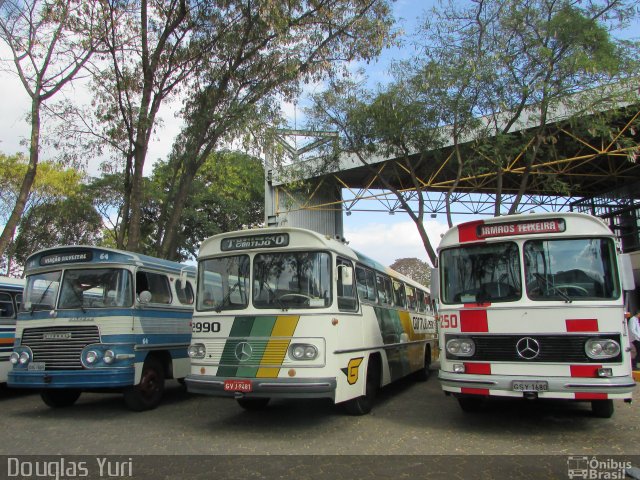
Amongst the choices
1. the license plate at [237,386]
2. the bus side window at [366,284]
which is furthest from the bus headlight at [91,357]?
the bus side window at [366,284]

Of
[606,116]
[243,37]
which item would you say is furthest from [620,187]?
[243,37]

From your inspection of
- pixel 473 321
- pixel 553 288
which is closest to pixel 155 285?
pixel 473 321

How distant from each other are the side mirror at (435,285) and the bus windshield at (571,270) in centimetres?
134

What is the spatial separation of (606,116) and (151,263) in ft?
31.7

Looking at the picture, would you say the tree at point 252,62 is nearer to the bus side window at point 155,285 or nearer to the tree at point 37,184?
the bus side window at point 155,285

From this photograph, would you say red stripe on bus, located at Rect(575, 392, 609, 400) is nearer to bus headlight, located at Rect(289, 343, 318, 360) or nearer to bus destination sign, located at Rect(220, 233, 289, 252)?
bus headlight, located at Rect(289, 343, 318, 360)

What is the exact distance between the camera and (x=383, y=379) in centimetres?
936

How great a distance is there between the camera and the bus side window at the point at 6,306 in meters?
10.7

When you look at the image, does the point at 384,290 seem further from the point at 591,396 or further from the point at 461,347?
the point at 591,396

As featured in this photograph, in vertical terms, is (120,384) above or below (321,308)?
below

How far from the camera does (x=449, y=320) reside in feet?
24.2

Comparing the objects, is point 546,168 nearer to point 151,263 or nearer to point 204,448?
point 151,263

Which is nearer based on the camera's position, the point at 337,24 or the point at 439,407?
the point at 439,407

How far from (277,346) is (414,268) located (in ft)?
164
